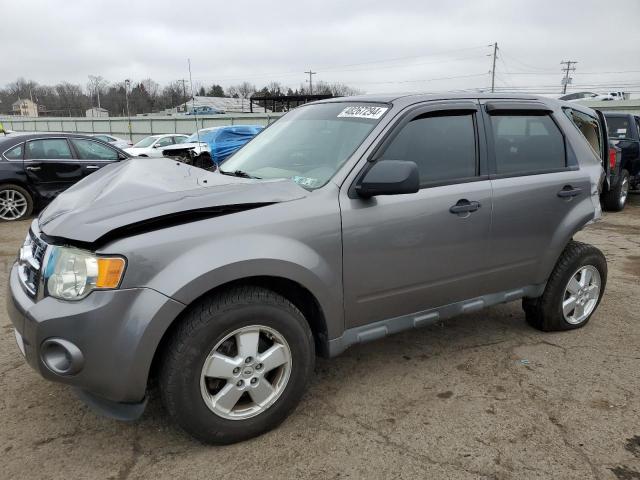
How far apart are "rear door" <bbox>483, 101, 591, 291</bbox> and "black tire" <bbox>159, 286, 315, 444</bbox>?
1546mm

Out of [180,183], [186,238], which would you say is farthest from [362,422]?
[180,183]

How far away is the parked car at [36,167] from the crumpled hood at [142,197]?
6.68m

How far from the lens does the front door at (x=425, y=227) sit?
2756 mm

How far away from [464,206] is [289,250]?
125 cm

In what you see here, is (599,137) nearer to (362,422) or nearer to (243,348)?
(362,422)

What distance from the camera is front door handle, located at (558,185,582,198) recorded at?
142 inches

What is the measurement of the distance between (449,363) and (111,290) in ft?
7.68

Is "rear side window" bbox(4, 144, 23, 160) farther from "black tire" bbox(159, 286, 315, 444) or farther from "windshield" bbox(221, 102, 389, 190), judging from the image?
"black tire" bbox(159, 286, 315, 444)

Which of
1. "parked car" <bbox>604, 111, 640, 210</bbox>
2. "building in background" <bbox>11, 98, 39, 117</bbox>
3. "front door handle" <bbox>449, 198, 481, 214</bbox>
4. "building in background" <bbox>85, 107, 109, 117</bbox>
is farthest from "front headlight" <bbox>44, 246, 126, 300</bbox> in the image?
"building in background" <bbox>11, 98, 39, 117</bbox>

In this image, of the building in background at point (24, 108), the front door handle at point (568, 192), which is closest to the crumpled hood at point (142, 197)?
the front door handle at point (568, 192)

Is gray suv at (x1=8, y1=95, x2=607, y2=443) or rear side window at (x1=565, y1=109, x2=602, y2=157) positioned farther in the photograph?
rear side window at (x1=565, y1=109, x2=602, y2=157)

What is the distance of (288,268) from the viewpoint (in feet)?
8.11

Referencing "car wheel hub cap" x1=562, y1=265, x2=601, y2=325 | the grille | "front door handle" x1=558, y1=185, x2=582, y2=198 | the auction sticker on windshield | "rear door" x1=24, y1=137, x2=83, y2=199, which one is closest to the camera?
the grille

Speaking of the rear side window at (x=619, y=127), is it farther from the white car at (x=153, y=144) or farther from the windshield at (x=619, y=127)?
the white car at (x=153, y=144)
